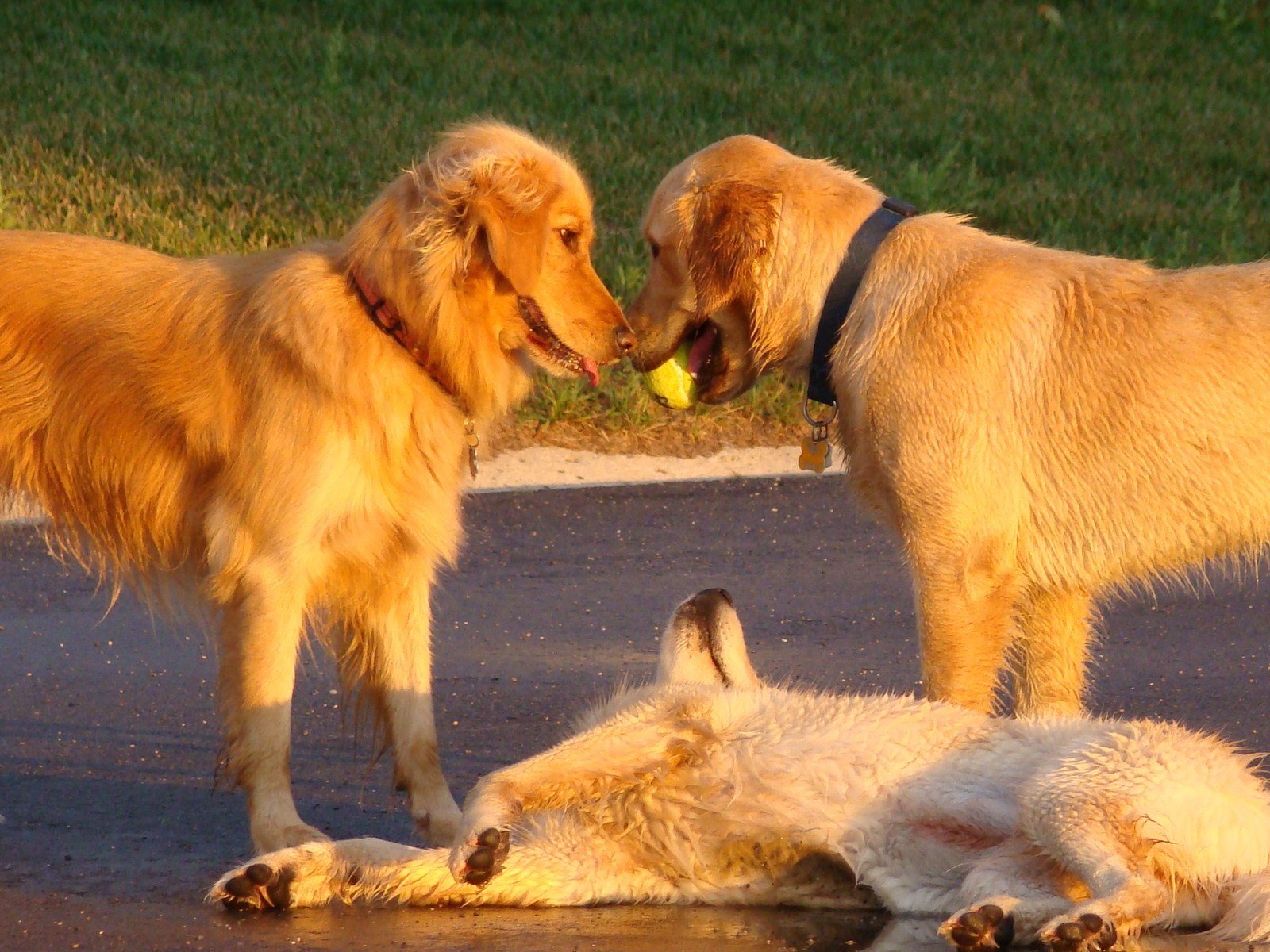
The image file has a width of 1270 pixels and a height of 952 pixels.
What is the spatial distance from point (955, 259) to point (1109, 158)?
1194 centimetres

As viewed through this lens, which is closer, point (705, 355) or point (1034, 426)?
point (1034, 426)

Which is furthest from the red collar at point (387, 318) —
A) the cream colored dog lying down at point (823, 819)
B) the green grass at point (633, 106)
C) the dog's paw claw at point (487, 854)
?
the green grass at point (633, 106)

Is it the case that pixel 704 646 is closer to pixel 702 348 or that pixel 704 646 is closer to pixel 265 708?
pixel 265 708

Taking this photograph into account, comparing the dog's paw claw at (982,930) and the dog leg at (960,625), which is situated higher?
the dog leg at (960,625)

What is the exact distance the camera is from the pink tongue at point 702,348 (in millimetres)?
6004

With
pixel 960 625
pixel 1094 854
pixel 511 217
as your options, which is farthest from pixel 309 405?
pixel 1094 854

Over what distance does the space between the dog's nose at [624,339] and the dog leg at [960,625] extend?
1.08 m

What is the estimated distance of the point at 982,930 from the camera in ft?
13.3

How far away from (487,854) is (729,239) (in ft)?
7.51

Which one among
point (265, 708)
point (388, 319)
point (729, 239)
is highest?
point (729, 239)

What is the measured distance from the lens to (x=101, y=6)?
1877 centimetres

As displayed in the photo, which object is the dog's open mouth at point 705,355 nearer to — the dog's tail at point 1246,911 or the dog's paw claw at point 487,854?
the dog's paw claw at point 487,854

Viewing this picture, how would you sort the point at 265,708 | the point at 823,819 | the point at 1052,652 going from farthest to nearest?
the point at 1052,652 → the point at 265,708 → the point at 823,819

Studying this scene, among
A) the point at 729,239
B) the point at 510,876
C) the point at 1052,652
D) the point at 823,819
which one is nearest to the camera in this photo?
the point at 823,819
